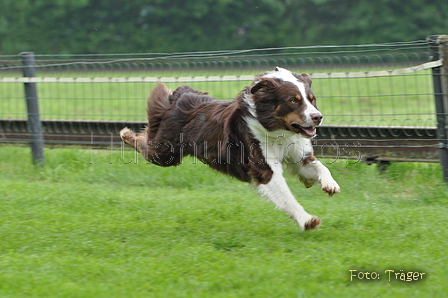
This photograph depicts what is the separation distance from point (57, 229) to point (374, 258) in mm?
2832

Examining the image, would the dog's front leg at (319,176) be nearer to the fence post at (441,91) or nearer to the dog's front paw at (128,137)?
the fence post at (441,91)

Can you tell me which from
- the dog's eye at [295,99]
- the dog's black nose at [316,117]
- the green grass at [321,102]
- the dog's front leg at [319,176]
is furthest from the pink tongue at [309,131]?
the green grass at [321,102]

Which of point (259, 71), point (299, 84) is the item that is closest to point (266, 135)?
point (299, 84)

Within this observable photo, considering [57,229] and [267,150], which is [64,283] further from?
[267,150]

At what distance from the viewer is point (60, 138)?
8.52 metres

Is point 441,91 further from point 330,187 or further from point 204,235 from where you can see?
point 204,235

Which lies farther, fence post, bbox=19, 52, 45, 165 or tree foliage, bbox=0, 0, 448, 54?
tree foliage, bbox=0, 0, 448, 54

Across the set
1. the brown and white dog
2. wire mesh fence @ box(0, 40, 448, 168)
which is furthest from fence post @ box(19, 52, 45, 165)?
the brown and white dog

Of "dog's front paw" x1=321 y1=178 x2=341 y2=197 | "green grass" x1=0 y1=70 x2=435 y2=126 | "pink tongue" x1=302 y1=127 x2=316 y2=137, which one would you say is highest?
"green grass" x1=0 y1=70 x2=435 y2=126

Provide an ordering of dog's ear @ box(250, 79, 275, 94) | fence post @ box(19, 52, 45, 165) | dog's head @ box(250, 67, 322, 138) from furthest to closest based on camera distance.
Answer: fence post @ box(19, 52, 45, 165), dog's ear @ box(250, 79, 275, 94), dog's head @ box(250, 67, 322, 138)

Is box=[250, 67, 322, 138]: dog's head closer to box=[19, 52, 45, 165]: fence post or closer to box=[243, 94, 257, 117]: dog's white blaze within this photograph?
box=[243, 94, 257, 117]: dog's white blaze

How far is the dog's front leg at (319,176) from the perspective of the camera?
4.67m

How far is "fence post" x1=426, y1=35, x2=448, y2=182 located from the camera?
6152 millimetres

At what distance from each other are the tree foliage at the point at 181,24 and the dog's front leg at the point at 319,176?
26.3 metres
